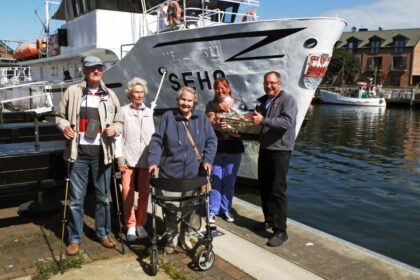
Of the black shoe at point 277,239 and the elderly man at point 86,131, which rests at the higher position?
the elderly man at point 86,131

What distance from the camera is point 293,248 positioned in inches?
168

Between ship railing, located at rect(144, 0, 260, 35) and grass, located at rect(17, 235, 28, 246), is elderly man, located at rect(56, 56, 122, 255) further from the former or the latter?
ship railing, located at rect(144, 0, 260, 35)

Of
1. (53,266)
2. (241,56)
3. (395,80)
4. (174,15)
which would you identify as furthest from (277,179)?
(395,80)

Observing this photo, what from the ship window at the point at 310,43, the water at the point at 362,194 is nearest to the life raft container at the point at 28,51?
the water at the point at 362,194

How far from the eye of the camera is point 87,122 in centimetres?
392

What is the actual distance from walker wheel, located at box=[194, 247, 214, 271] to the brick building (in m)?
66.8

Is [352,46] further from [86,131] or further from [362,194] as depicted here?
[86,131]

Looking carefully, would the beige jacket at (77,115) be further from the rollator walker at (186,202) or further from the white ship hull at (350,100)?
the white ship hull at (350,100)

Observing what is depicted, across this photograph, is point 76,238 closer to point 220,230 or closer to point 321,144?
point 220,230

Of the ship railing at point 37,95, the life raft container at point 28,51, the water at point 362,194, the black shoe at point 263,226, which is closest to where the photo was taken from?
the black shoe at point 263,226

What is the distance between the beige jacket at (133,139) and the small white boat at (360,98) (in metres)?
47.3

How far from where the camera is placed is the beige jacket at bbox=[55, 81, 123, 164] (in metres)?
3.88

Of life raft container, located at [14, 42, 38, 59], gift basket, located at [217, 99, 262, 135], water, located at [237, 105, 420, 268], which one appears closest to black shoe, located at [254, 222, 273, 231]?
gift basket, located at [217, 99, 262, 135]

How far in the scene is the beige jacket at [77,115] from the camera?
12.7 feet
